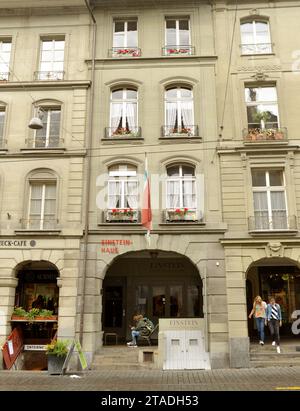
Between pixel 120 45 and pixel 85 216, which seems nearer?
pixel 85 216

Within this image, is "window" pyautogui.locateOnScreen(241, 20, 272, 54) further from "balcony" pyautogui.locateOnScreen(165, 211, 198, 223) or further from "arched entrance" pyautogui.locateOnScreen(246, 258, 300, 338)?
"arched entrance" pyautogui.locateOnScreen(246, 258, 300, 338)

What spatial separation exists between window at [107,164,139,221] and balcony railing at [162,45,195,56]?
5.90 meters

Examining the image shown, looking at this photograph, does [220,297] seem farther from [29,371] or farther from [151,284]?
[29,371]

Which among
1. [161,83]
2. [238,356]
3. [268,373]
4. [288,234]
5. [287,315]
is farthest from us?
[287,315]

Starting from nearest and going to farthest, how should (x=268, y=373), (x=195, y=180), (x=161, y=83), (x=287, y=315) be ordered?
(x=268, y=373)
(x=195, y=180)
(x=161, y=83)
(x=287, y=315)

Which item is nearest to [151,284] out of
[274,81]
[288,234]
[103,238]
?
[103,238]

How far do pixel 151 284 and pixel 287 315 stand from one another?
22.5 feet

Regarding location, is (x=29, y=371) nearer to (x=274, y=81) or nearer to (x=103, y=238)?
(x=103, y=238)

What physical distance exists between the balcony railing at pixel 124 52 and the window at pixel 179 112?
7.95ft

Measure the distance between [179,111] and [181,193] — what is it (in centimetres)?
394

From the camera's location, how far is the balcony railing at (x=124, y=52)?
64.4 feet

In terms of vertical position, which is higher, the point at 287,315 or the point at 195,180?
the point at 195,180

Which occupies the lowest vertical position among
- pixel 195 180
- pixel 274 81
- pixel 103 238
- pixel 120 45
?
pixel 103 238

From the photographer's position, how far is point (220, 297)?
1619 centimetres
